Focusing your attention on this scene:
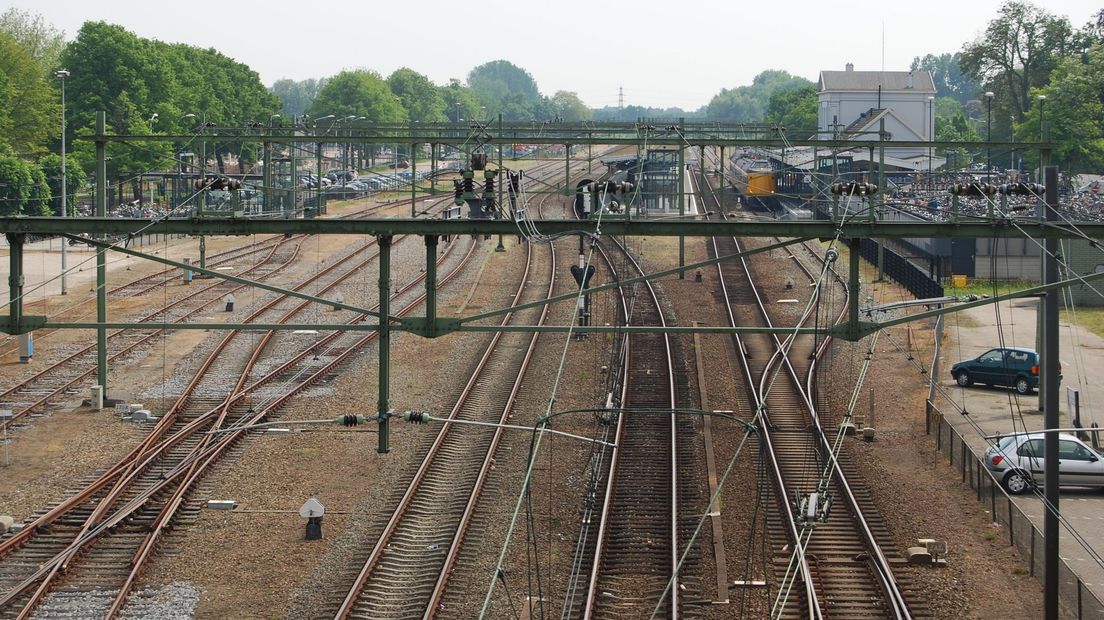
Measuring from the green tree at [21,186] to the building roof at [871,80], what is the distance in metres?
66.3

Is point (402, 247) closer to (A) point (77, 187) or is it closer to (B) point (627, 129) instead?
(A) point (77, 187)

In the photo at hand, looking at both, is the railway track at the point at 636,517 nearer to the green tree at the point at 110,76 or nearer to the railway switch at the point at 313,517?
the railway switch at the point at 313,517

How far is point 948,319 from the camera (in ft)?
114

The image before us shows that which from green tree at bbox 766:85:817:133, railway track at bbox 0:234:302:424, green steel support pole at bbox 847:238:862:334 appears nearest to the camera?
green steel support pole at bbox 847:238:862:334

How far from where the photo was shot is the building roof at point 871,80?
99625mm

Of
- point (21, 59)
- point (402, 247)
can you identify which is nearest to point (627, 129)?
point (402, 247)

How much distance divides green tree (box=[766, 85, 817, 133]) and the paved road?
64.2 meters

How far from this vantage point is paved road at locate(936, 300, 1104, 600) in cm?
1678

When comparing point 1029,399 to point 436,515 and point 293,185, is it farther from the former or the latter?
point 293,185

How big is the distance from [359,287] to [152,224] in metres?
24.4

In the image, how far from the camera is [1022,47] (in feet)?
256

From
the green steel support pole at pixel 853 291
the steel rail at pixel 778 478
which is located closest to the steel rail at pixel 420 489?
the steel rail at pixel 778 478

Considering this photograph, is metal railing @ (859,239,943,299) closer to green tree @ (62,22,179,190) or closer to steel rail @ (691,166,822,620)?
steel rail @ (691,166,822,620)

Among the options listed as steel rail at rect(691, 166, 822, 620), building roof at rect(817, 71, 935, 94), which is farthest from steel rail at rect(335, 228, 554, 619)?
building roof at rect(817, 71, 935, 94)
